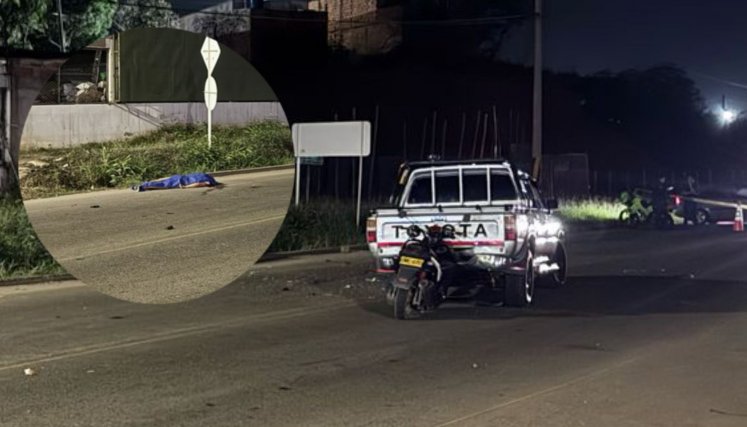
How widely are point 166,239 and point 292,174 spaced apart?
130cm

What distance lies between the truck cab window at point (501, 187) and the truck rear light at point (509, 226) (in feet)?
5.09

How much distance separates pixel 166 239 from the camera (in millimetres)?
6742

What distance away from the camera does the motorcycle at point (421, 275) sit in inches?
447

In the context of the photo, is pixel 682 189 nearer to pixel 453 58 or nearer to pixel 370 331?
pixel 453 58

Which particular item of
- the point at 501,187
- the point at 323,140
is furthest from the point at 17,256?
the point at 501,187

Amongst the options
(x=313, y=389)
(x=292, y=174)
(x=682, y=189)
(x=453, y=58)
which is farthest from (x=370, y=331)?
(x=453, y=58)

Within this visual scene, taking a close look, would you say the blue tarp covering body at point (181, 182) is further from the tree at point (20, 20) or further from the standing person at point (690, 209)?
the standing person at point (690, 209)

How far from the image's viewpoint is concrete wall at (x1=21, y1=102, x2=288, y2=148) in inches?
266

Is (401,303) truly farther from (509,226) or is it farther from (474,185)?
(474,185)

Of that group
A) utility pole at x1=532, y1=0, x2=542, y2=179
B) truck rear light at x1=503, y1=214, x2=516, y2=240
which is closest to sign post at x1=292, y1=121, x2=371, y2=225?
truck rear light at x1=503, y1=214, x2=516, y2=240

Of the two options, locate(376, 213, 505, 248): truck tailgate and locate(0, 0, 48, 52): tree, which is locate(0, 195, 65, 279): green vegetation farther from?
locate(376, 213, 505, 248): truck tailgate

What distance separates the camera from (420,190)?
13.8 m

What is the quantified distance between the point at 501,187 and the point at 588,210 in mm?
21592

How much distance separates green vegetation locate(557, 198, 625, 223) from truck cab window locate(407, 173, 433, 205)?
18005mm
